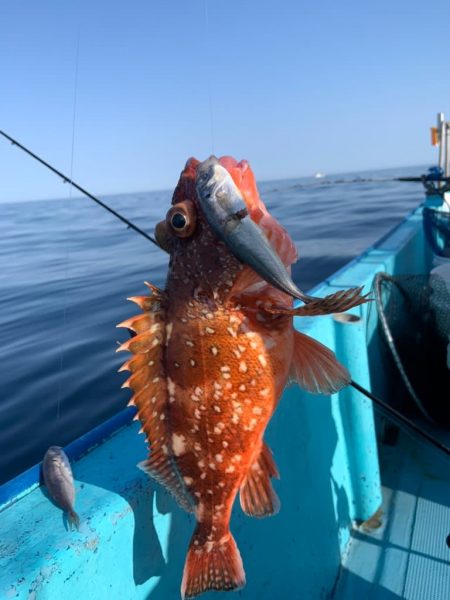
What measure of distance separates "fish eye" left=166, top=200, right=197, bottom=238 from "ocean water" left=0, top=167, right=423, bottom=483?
12.6 feet

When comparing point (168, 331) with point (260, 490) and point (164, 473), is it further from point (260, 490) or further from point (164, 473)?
point (260, 490)

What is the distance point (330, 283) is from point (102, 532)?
2819mm

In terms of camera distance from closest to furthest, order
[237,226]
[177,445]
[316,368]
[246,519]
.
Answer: [237,226] → [177,445] → [316,368] → [246,519]

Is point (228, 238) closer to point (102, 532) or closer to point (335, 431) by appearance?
point (102, 532)

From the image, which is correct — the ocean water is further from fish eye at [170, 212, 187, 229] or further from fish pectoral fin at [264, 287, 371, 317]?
fish pectoral fin at [264, 287, 371, 317]

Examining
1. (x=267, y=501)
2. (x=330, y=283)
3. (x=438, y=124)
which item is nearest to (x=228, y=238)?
(x=267, y=501)

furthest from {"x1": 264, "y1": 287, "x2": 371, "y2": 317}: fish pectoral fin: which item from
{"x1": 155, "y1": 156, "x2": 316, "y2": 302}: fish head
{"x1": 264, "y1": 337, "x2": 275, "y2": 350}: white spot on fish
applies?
{"x1": 264, "y1": 337, "x2": 275, "y2": 350}: white spot on fish

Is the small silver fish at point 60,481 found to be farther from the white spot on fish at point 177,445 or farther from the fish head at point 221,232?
the fish head at point 221,232

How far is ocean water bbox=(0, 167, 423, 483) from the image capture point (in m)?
5.47

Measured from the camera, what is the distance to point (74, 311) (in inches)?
371

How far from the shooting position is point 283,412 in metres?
2.43

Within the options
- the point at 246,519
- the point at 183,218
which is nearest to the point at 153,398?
the point at 183,218

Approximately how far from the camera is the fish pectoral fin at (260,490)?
1559 mm

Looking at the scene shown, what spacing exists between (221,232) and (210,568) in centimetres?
110
